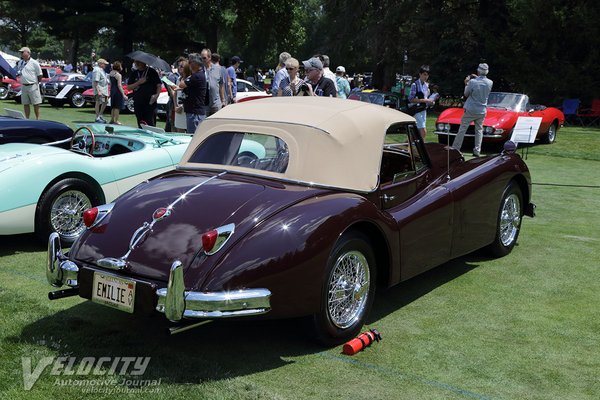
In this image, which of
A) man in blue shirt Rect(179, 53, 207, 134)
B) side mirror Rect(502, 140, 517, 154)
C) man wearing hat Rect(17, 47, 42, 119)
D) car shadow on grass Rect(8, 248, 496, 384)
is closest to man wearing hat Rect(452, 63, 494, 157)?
man in blue shirt Rect(179, 53, 207, 134)

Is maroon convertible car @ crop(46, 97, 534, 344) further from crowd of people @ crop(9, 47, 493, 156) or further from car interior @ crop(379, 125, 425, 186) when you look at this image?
crowd of people @ crop(9, 47, 493, 156)

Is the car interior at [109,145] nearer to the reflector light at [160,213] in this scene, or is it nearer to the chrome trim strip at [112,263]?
the reflector light at [160,213]

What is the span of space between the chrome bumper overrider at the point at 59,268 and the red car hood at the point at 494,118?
38.8ft

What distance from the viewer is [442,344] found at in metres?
4.32

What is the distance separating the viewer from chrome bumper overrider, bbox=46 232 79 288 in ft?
13.4

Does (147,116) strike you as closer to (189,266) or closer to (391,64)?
(189,266)

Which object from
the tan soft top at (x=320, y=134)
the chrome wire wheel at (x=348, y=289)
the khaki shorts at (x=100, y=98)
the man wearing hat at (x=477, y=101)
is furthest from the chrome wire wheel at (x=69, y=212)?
the khaki shorts at (x=100, y=98)

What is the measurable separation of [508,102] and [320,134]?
12420mm

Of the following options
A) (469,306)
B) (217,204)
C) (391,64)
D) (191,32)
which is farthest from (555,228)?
Answer: (191,32)

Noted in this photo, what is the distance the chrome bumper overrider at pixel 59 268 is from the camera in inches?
161

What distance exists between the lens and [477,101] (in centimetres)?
1320

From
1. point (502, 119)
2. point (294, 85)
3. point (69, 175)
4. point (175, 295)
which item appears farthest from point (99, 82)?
point (175, 295)

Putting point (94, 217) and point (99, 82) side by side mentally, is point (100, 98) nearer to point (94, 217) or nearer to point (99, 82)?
point (99, 82)

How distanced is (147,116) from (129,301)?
28.4 ft
